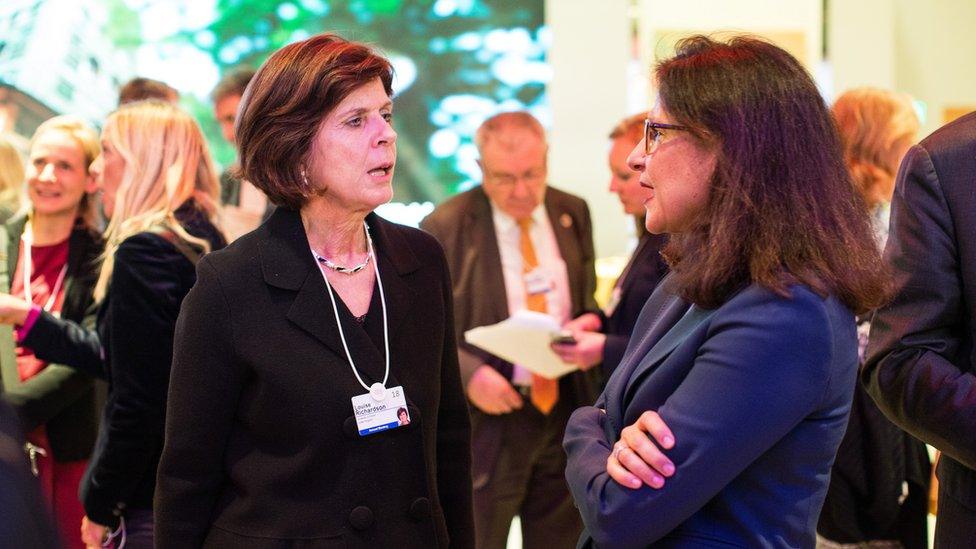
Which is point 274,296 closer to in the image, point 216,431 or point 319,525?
point 216,431

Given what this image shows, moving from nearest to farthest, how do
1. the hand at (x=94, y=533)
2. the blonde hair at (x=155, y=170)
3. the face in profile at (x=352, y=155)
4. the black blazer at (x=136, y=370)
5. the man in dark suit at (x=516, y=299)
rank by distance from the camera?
the face in profile at (x=352, y=155) → the black blazer at (x=136, y=370) → the hand at (x=94, y=533) → the blonde hair at (x=155, y=170) → the man in dark suit at (x=516, y=299)

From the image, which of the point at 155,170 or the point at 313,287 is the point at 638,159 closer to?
the point at 313,287

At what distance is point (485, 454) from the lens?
147 inches

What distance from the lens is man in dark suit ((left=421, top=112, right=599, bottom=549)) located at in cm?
368

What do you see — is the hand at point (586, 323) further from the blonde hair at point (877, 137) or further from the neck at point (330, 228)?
the neck at point (330, 228)

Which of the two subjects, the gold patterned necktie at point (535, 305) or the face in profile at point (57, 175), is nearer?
the face in profile at point (57, 175)

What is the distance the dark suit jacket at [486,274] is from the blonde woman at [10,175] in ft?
5.70

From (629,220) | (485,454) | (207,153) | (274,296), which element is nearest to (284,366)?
(274,296)

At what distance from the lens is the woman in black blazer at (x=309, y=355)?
1911mm

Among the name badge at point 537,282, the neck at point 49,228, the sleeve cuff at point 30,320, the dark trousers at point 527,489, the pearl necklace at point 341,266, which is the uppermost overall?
the pearl necklace at point 341,266

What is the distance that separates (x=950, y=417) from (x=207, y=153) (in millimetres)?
2035

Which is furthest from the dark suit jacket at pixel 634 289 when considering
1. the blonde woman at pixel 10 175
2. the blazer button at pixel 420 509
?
the blonde woman at pixel 10 175

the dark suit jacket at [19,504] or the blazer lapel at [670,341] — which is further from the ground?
the dark suit jacket at [19,504]

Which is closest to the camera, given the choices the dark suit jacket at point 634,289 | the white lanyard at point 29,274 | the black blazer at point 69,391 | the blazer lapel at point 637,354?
the blazer lapel at point 637,354
